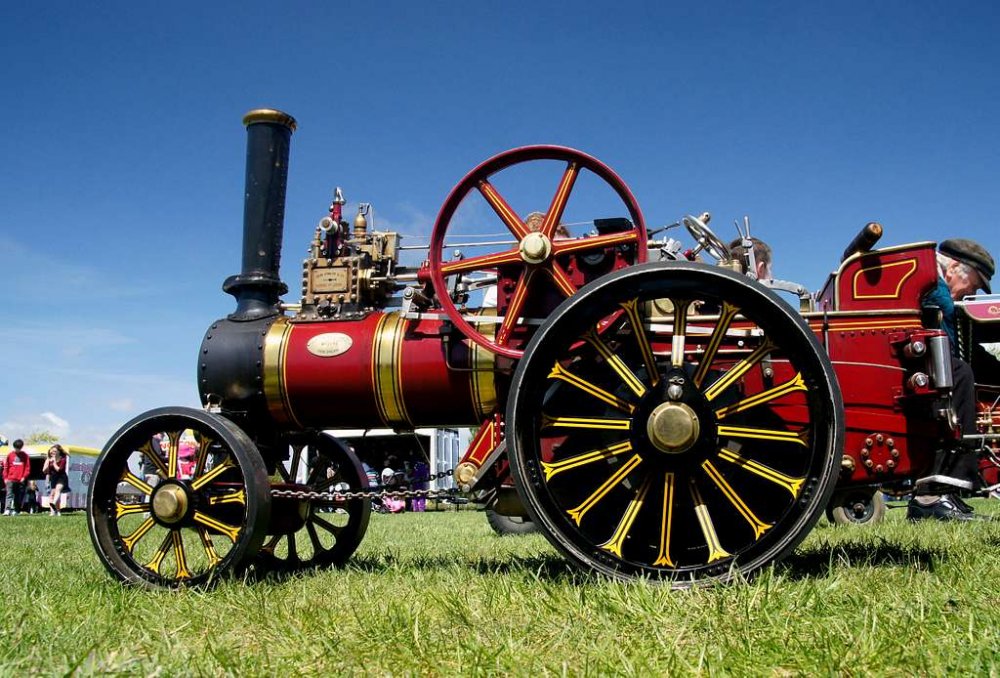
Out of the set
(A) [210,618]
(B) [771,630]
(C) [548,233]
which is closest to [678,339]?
(C) [548,233]

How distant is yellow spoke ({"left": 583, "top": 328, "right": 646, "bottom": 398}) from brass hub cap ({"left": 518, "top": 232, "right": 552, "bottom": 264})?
1.58 ft

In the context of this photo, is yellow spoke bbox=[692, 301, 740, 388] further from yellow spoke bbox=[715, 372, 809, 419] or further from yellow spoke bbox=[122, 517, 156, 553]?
yellow spoke bbox=[122, 517, 156, 553]

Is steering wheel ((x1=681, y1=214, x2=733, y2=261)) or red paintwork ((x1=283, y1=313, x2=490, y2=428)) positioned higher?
steering wheel ((x1=681, y1=214, x2=733, y2=261))

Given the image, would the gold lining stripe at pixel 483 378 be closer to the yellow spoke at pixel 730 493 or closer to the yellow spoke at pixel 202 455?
the yellow spoke at pixel 730 493

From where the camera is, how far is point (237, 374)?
4332 mm

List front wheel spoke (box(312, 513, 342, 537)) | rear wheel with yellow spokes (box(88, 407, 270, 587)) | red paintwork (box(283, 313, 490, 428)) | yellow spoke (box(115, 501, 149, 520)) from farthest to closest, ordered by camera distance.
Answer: front wheel spoke (box(312, 513, 342, 537)), red paintwork (box(283, 313, 490, 428)), yellow spoke (box(115, 501, 149, 520)), rear wheel with yellow spokes (box(88, 407, 270, 587))

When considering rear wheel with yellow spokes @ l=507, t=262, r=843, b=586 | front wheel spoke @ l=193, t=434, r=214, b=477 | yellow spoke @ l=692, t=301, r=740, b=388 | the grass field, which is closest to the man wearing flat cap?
the grass field

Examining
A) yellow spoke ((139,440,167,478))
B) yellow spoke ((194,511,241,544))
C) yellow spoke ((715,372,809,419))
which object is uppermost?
yellow spoke ((715,372,809,419))

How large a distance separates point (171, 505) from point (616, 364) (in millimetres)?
2232

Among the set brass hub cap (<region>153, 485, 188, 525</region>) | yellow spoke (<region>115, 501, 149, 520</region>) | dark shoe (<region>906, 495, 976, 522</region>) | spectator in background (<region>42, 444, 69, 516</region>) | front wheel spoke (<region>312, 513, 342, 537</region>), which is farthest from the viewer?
spectator in background (<region>42, 444, 69, 516</region>)

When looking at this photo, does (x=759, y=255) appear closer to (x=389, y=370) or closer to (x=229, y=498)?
(x=389, y=370)

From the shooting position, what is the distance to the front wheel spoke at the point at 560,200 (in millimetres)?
3596

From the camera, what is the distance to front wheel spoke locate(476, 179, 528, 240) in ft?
12.0

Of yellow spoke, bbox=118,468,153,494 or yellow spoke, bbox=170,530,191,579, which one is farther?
yellow spoke, bbox=118,468,153,494
